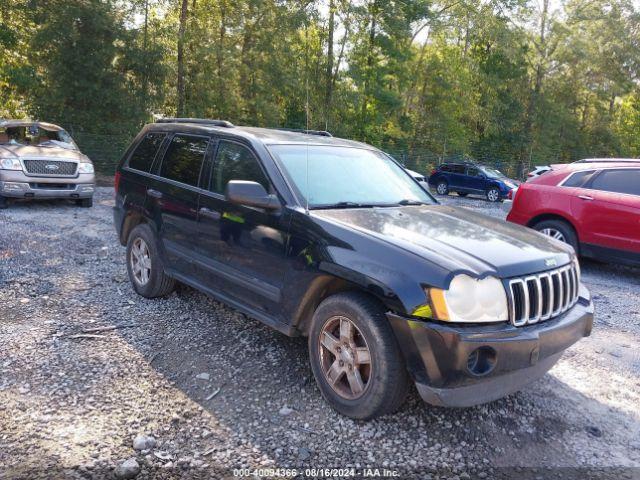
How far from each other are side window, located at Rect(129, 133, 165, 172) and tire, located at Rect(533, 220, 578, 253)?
18.3 feet

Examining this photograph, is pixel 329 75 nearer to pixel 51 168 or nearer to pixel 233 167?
pixel 51 168

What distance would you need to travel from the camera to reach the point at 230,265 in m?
4.04

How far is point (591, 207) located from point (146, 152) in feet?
19.3

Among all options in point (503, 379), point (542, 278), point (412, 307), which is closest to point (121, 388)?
point (412, 307)

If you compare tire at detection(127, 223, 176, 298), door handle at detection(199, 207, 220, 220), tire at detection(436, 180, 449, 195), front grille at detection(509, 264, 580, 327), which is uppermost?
door handle at detection(199, 207, 220, 220)

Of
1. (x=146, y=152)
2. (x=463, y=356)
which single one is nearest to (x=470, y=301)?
(x=463, y=356)

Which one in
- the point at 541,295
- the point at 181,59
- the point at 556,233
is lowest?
the point at 556,233

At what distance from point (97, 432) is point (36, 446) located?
31 centimetres

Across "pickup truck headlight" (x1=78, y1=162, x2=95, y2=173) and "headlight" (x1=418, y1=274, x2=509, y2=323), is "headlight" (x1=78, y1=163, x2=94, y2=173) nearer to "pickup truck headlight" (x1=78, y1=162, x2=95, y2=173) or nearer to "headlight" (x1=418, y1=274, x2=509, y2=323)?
"pickup truck headlight" (x1=78, y1=162, x2=95, y2=173)

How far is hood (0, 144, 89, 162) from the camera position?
9.46m

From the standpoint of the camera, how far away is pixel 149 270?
514 centimetres

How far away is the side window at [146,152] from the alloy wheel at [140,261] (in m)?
0.75

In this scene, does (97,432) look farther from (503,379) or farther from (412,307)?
(503,379)

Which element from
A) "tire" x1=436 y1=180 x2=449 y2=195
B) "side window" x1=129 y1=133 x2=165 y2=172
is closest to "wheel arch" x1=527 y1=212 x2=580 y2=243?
"side window" x1=129 y1=133 x2=165 y2=172
